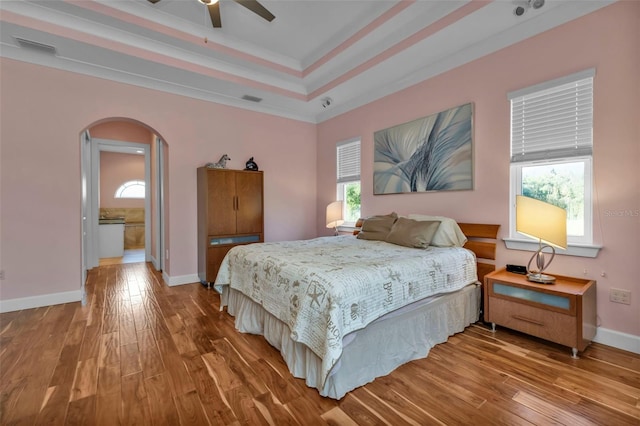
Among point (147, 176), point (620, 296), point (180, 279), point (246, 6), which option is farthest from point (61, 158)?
point (620, 296)

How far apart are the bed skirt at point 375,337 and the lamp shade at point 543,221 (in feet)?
2.61

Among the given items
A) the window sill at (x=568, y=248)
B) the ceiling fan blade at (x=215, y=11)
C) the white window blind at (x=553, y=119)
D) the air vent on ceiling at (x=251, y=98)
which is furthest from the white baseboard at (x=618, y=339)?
the air vent on ceiling at (x=251, y=98)

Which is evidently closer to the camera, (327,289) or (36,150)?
(327,289)

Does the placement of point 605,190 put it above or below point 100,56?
below

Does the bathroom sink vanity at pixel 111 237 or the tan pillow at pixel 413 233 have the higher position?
the tan pillow at pixel 413 233

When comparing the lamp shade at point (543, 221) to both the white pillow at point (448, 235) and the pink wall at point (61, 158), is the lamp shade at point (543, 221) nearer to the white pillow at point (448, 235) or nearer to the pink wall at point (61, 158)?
the white pillow at point (448, 235)

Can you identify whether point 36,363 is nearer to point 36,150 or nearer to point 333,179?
point 36,150

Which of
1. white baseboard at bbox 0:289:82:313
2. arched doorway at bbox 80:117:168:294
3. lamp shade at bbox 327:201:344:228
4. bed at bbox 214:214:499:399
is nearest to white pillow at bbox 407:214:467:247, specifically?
bed at bbox 214:214:499:399

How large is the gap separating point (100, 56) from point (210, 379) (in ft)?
12.2

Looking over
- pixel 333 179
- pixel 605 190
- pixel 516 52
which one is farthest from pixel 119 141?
pixel 605 190

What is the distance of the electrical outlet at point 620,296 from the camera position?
225 centimetres

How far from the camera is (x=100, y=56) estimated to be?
3287 millimetres

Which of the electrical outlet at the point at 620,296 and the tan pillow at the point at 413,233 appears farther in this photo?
the tan pillow at the point at 413,233

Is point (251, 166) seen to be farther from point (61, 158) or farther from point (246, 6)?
point (246, 6)
